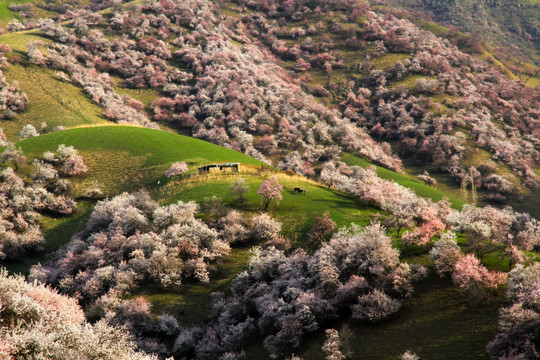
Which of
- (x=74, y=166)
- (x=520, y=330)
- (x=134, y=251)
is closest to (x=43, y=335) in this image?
(x=134, y=251)

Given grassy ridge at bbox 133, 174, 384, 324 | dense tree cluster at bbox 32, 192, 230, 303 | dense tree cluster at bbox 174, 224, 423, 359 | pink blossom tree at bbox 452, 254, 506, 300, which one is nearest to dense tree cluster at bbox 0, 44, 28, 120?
dense tree cluster at bbox 32, 192, 230, 303

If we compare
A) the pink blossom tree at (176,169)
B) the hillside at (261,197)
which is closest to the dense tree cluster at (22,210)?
the hillside at (261,197)

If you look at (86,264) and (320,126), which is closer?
(86,264)

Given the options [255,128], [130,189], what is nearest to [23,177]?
[130,189]

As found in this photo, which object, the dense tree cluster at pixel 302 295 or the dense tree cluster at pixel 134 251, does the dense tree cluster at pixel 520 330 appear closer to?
the dense tree cluster at pixel 302 295

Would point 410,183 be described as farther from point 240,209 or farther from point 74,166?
point 74,166

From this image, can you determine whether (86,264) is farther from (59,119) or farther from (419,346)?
(59,119)
